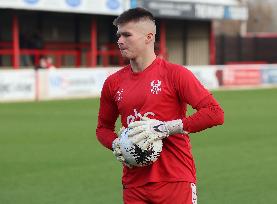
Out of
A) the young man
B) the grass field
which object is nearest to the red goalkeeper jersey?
the young man

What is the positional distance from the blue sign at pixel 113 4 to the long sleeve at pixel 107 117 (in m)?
30.0

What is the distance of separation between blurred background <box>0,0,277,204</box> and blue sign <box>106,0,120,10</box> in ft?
0.18

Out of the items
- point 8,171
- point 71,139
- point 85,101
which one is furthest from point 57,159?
point 85,101

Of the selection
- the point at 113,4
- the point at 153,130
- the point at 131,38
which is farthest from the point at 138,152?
the point at 113,4

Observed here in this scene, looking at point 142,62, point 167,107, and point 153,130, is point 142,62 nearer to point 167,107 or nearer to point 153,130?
point 167,107

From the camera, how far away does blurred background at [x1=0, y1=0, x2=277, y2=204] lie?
9.62 m

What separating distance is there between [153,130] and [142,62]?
0.48m

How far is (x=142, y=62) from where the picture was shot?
4691 millimetres

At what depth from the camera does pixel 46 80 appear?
27.3m

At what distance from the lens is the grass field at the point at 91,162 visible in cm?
888

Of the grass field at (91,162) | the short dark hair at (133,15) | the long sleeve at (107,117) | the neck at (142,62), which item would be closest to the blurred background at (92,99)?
the grass field at (91,162)

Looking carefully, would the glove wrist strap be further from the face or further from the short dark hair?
the short dark hair

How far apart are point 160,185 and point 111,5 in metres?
30.7

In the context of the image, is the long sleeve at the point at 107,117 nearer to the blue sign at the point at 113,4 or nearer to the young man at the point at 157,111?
the young man at the point at 157,111
